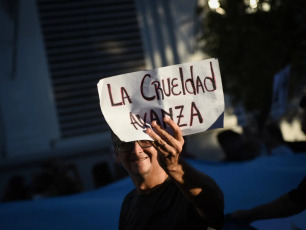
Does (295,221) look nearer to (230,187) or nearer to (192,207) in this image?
(230,187)

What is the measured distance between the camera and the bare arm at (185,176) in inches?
72.7

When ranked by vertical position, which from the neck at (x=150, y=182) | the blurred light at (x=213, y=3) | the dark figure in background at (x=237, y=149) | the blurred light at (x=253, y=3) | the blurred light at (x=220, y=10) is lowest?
the dark figure in background at (x=237, y=149)

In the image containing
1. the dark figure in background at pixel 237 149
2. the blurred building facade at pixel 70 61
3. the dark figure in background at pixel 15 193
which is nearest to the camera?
the dark figure in background at pixel 237 149

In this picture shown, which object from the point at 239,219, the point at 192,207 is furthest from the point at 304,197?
the point at 192,207

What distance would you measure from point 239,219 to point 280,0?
7.29 meters

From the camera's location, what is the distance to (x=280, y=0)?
8930mm

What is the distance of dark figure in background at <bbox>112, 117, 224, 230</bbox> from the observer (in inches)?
73.7

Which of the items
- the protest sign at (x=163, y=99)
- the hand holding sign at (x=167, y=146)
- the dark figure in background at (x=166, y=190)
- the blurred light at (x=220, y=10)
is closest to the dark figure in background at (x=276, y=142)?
the dark figure in background at (x=166, y=190)

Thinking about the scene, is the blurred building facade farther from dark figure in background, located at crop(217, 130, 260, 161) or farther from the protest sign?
the protest sign

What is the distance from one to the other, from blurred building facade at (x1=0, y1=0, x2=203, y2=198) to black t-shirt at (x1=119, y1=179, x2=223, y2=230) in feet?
37.3

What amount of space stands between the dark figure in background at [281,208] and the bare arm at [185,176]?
20.6 inches

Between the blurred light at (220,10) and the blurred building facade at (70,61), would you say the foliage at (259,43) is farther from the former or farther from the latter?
the blurred building facade at (70,61)

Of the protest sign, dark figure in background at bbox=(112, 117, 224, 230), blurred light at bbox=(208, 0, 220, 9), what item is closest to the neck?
dark figure in background at bbox=(112, 117, 224, 230)

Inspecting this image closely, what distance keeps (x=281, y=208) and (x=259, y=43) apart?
7132mm
